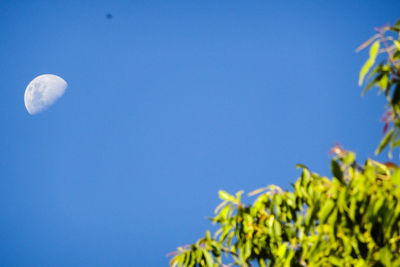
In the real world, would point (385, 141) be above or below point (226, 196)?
below

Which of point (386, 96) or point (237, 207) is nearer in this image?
point (386, 96)

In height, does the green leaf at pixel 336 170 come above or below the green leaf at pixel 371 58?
below

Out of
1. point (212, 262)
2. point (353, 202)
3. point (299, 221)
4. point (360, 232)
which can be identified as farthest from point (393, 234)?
point (212, 262)

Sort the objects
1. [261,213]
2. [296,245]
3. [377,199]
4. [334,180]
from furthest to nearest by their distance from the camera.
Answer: [261,213]
[296,245]
[334,180]
[377,199]

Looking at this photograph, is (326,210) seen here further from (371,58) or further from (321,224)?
(371,58)

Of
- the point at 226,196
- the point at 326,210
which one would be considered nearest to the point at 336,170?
the point at 326,210

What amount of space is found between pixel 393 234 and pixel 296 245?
0.51 meters

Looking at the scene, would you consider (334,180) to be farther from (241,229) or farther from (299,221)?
(241,229)

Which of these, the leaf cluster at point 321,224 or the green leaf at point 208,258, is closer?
the leaf cluster at point 321,224

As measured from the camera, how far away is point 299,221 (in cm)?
186

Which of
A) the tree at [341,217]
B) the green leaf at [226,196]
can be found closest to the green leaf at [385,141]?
the tree at [341,217]

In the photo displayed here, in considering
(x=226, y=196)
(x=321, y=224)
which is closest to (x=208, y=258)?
(x=226, y=196)

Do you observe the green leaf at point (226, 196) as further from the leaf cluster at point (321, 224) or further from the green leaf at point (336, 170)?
the green leaf at point (336, 170)

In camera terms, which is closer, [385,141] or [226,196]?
[385,141]
